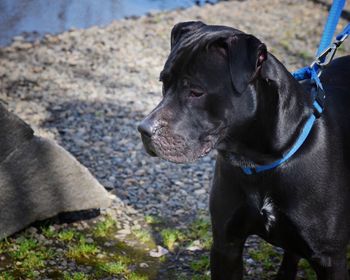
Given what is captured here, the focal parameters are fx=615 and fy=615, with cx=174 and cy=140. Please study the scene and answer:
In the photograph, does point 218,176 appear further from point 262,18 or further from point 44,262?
point 262,18

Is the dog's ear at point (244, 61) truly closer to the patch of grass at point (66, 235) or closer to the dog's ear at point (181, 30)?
the dog's ear at point (181, 30)

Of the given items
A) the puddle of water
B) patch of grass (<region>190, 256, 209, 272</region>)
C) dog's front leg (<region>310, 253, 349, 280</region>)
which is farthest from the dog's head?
the puddle of water

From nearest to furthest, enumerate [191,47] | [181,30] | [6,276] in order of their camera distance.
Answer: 1. [191,47]
2. [181,30]
3. [6,276]

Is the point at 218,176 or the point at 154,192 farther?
the point at 154,192

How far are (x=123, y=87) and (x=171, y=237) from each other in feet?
9.98

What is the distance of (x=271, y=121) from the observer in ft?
9.66

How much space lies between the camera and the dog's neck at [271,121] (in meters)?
2.91

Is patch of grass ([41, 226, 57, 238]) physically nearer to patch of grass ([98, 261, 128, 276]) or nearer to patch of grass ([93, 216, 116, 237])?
A: patch of grass ([93, 216, 116, 237])

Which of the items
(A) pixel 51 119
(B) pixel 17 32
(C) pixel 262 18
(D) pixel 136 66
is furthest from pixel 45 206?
(C) pixel 262 18

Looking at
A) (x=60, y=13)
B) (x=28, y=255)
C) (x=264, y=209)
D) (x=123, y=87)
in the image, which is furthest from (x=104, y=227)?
(x=60, y=13)

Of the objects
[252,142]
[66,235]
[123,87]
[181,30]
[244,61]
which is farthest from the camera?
[123,87]

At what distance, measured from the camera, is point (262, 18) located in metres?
10.0

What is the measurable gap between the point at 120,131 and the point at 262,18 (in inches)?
187

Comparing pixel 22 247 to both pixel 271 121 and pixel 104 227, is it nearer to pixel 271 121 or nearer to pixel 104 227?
pixel 104 227
